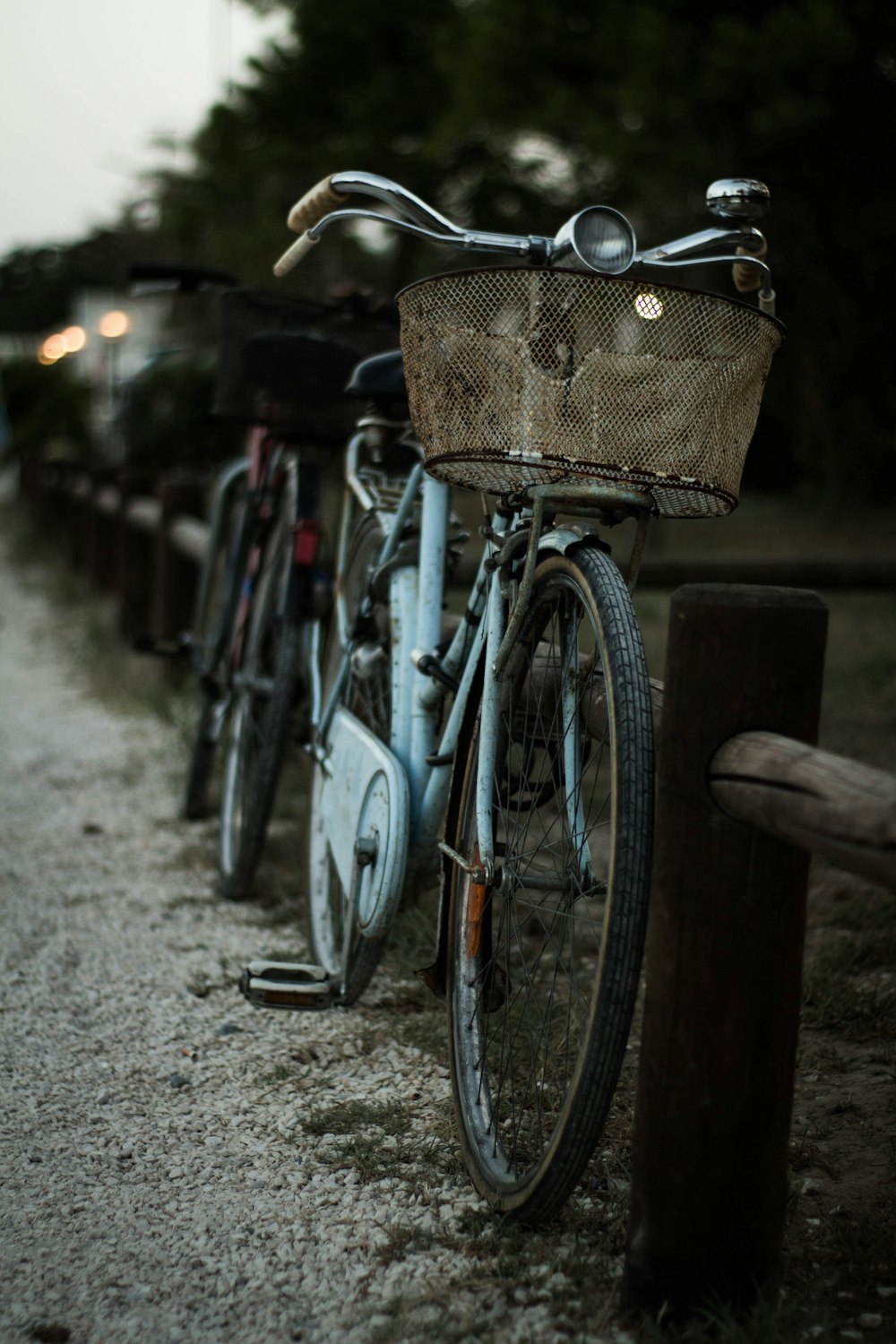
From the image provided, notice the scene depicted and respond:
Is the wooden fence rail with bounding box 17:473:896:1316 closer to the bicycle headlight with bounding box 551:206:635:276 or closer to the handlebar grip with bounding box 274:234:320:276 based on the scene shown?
the bicycle headlight with bounding box 551:206:635:276

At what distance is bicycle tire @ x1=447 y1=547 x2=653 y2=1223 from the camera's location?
1550 mm

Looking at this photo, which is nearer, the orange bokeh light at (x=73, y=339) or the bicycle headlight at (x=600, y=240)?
the bicycle headlight at (x=600, y=240)

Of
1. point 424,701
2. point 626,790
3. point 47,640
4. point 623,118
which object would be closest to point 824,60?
point 623,118

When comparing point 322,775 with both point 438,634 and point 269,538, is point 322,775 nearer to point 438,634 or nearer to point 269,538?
point 438,634

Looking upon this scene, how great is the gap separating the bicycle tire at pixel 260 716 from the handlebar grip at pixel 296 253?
1.01 metres

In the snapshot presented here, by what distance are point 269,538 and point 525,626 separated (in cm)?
172

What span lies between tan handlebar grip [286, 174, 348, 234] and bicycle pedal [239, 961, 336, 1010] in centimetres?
135

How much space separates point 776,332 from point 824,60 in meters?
8.89

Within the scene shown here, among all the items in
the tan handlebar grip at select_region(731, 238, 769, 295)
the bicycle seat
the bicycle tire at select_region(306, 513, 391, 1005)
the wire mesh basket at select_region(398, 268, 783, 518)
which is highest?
the tan handlebar grip at select_region(731, 238, 769, 295)

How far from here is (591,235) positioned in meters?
1.68

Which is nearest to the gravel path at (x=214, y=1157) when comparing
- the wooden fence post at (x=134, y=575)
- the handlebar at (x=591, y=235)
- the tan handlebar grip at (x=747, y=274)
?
the handlebar at (x=591, y=235)

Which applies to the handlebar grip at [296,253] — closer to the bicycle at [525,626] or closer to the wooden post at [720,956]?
the bicycle at [525,626]

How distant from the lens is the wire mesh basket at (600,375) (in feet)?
5.21

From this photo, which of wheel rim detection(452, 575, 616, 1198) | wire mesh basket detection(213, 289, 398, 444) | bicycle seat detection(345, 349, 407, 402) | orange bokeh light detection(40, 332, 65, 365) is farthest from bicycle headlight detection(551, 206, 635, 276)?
orange bokeh light detection(40, 332, 65, 365)
